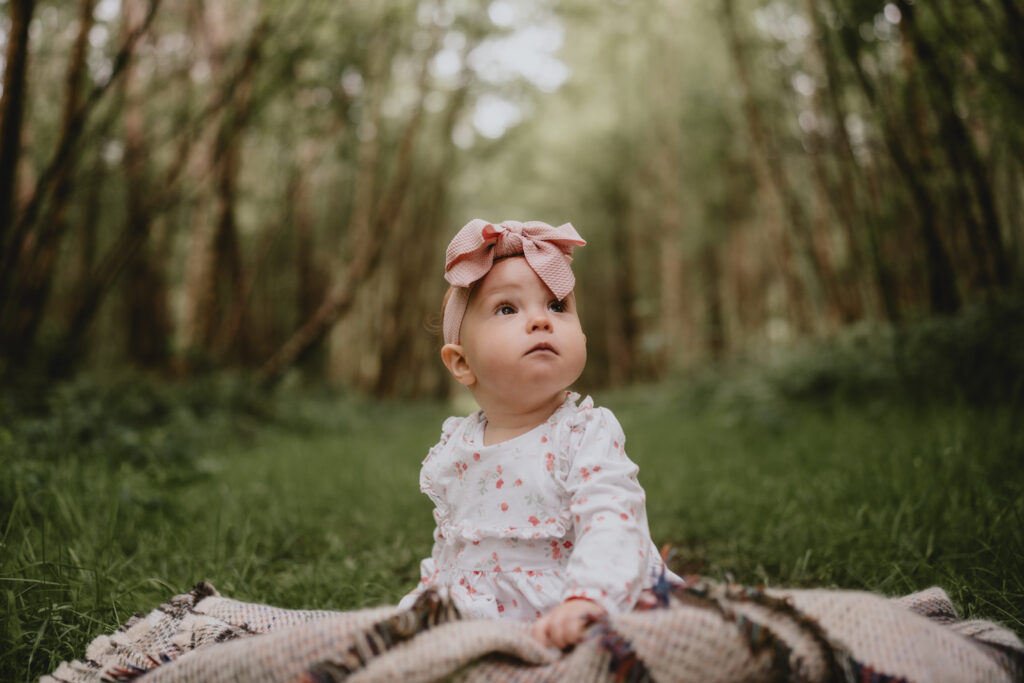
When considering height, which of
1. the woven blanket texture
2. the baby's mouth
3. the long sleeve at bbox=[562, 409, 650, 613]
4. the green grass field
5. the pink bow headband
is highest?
the pink bow headband

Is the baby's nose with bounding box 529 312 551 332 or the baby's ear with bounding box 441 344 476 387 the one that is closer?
the baby's nose with bounding box 529 312 551 332

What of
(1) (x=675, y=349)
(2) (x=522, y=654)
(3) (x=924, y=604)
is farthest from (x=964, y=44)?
(1) (x=675, y=349)

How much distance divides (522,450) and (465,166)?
15627mm

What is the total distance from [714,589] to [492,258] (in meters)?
0.91

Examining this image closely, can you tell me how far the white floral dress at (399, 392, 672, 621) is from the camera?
142 centimetres

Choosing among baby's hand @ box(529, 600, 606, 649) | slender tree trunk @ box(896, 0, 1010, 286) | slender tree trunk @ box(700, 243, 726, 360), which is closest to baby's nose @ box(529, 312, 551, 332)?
baby's hand @ box(529, 600, 606, 649)

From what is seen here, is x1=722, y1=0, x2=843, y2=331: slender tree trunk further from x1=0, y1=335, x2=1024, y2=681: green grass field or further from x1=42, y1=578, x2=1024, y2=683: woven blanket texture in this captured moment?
x1=42, y1=578, x2=1024, y2=683: woven blanket texture

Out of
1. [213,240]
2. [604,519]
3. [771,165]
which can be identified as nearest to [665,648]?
[604,519]

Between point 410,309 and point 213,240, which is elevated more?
point 213,240

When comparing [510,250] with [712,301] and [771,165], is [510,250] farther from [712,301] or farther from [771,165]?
[712,301]

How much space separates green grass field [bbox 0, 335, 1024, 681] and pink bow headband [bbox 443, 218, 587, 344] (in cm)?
78

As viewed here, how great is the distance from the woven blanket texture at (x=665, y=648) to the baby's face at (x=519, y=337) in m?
0.53

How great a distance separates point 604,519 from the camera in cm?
144

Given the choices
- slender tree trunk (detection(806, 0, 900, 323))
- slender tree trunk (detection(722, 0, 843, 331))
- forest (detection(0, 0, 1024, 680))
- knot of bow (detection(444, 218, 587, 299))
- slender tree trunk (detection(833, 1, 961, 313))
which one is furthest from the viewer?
slender tree trunk (detection(722, 0, 843, 331))
